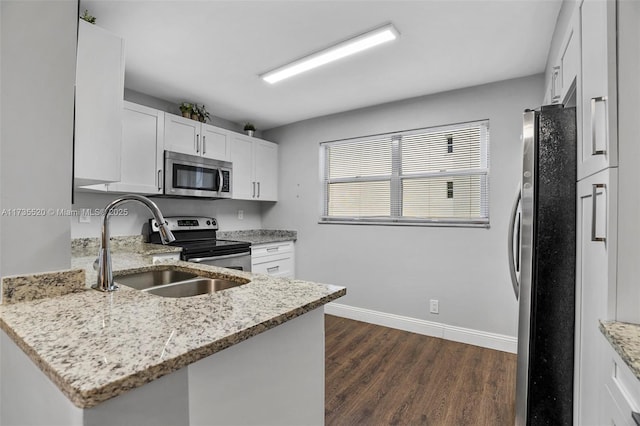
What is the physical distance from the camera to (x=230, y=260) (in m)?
3.19

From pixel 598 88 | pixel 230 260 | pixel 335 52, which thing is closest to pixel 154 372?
pixel 598 88

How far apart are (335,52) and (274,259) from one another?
242 cm

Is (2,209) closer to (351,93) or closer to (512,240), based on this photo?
(512,240)

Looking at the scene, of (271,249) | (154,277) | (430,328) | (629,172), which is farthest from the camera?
(271,249)

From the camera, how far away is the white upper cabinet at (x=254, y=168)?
150 inches

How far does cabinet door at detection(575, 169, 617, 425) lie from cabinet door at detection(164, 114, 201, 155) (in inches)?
125

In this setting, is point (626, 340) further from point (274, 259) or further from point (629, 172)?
point (274, 259)

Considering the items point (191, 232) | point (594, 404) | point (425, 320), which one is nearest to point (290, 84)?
point (191, 232)

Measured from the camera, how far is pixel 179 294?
156cm

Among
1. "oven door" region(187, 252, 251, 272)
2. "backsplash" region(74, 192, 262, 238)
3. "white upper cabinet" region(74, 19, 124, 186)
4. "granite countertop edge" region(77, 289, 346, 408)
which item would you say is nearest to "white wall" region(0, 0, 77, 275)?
"granite countertop edge" region(77, 289, 346, 408)

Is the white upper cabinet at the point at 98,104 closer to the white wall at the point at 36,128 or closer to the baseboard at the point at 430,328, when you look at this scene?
the white wall at the point at 36,128

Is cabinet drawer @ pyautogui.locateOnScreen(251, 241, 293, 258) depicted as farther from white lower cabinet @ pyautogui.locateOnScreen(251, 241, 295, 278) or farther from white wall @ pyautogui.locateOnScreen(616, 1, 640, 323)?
white wall @ pyautogui.locateOnScreen(616, 1, 640, 323)

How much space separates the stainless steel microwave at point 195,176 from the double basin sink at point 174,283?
1.51 metres

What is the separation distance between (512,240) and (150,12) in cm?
259
